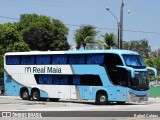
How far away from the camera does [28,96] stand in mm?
37156

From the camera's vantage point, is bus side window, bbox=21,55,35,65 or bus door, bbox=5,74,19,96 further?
bus door, bbox=5,74,19,96

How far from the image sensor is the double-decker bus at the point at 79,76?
106ft

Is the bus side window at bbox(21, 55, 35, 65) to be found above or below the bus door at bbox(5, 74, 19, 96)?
above

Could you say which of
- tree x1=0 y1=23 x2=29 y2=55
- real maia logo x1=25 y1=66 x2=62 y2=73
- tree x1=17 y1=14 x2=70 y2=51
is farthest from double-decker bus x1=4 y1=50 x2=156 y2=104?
tree x1=17 y1=14 x2=70 y2=51

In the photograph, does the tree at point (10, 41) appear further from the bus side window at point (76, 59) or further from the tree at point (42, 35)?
the bus side window at point (76, 59)

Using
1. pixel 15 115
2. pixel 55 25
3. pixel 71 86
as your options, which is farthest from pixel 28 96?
pixel 55 25

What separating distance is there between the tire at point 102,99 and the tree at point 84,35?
29963 millimetres

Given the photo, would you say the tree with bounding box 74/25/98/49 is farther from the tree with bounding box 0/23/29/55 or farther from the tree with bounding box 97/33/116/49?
the tree with bounding box 0/23/29/55

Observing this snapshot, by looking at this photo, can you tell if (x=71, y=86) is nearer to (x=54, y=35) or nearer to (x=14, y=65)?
(x=14, y=65)

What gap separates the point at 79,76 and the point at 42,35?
5393cm

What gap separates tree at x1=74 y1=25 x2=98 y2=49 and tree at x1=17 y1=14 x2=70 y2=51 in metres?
20.9

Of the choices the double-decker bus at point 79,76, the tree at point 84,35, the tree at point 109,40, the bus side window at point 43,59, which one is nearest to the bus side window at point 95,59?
the double-decker bus at point 79,76

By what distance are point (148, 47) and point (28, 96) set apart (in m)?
90.4

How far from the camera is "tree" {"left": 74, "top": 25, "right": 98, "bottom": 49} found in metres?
63.5
